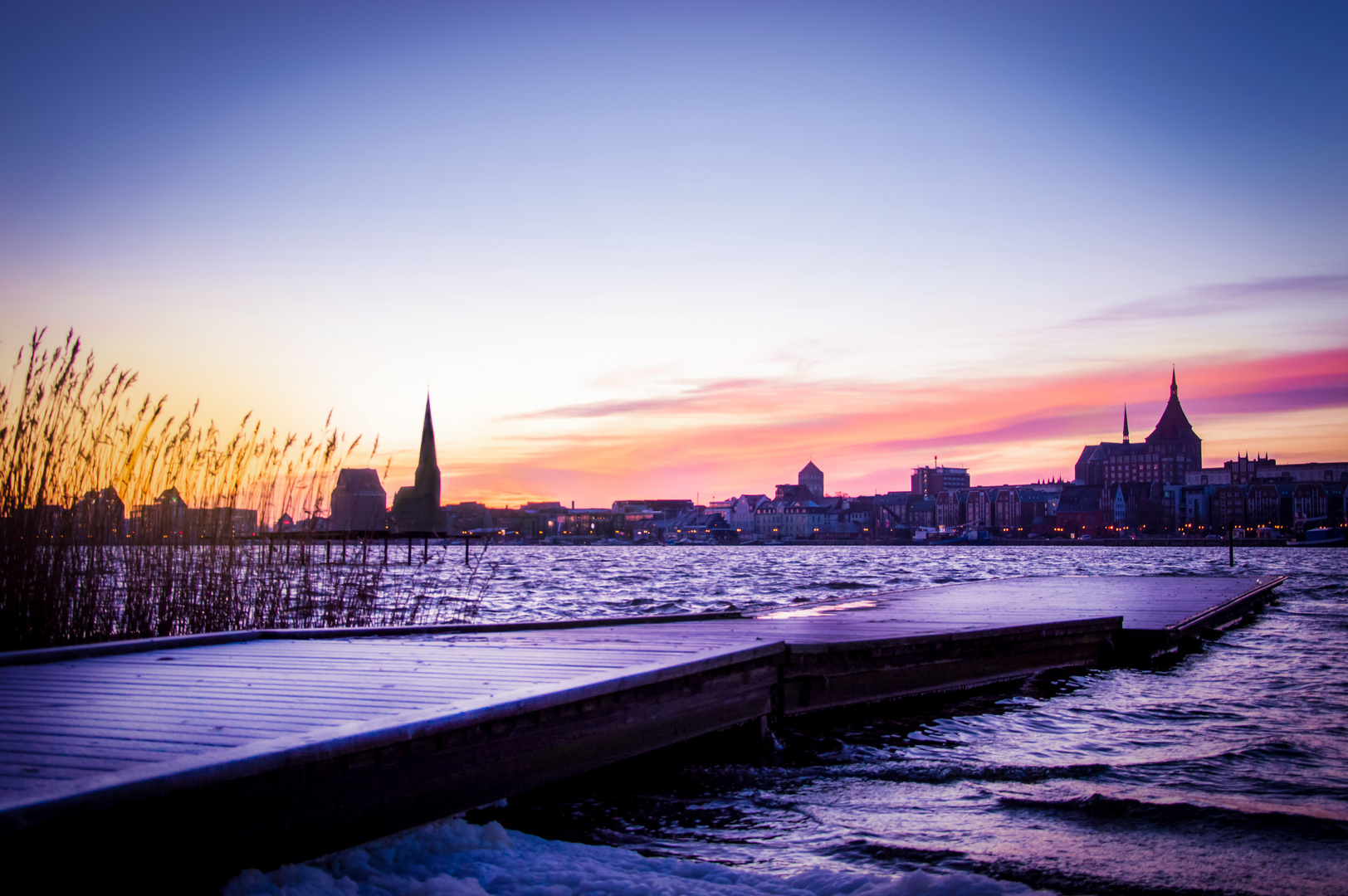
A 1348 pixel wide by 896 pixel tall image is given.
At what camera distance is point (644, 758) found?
7109 millimetres

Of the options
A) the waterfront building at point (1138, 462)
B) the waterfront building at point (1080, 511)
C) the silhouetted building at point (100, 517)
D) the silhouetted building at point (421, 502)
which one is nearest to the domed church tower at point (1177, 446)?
A: the waterfront building at point (1138, 462)

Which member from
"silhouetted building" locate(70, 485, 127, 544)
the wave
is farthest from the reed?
the wave

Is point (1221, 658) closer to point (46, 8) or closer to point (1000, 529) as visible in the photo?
point (46, 8)

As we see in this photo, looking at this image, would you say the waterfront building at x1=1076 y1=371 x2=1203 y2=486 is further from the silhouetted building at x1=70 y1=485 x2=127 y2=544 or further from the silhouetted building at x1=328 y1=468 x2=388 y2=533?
the silhouetted building at x1=70 y1=485 x2=127 y2=544

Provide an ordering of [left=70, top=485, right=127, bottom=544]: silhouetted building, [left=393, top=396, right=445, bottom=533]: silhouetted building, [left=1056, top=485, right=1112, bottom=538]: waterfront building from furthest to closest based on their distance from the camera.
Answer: [left=1056, top=485, right=1112, bottom=538]: waterfront building, [left=393, top=396, right=445, bottom=533]: silhouetted building, [left=70, top=485, right=127, bottom=544]: silhouetted building

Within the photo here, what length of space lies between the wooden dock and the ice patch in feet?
0.42

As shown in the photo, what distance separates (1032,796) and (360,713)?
4.72 metres

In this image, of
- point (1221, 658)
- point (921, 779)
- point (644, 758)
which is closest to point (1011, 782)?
point (921, 779)

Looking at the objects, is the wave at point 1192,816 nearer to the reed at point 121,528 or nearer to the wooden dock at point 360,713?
the wooden dock at point 360,713

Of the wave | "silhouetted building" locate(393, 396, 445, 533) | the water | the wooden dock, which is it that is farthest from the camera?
"silhouetted building" locate(393, 396, 445, 533)

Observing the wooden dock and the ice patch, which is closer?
the wooden dock

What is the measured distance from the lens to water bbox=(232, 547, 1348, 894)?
543cm

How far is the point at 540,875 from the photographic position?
4848mm

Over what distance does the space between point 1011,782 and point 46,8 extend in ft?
43.5
